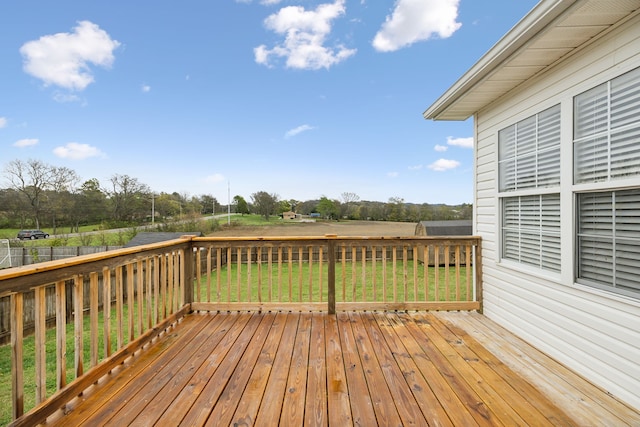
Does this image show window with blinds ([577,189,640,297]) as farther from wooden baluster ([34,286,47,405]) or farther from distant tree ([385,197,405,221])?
distant tree ([385,197,405,221])

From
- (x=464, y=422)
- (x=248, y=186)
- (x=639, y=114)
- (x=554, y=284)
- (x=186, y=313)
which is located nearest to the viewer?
(x=464, y=422)

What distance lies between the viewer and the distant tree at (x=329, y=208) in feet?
39.6

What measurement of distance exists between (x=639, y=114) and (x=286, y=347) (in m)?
3.00

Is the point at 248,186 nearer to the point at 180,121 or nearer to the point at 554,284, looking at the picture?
the point at 180,121

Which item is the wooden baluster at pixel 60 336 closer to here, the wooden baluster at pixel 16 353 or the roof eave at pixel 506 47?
the wooden baluster at pixel 16 353

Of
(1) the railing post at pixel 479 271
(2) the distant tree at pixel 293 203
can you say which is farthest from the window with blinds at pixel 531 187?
(2) the distant tree at pixel 293 203

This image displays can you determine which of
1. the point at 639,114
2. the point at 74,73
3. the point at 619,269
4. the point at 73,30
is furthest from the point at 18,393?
the point at 74,73

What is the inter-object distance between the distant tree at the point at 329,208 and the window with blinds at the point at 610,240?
32.5 feet

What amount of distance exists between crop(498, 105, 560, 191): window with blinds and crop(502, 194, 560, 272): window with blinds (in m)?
0.16

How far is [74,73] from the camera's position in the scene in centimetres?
949

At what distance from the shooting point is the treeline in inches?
472

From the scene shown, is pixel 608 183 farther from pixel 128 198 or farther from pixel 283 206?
pixel 128 198

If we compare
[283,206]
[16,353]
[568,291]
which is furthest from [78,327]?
[283,206]

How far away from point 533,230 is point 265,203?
13209mm
